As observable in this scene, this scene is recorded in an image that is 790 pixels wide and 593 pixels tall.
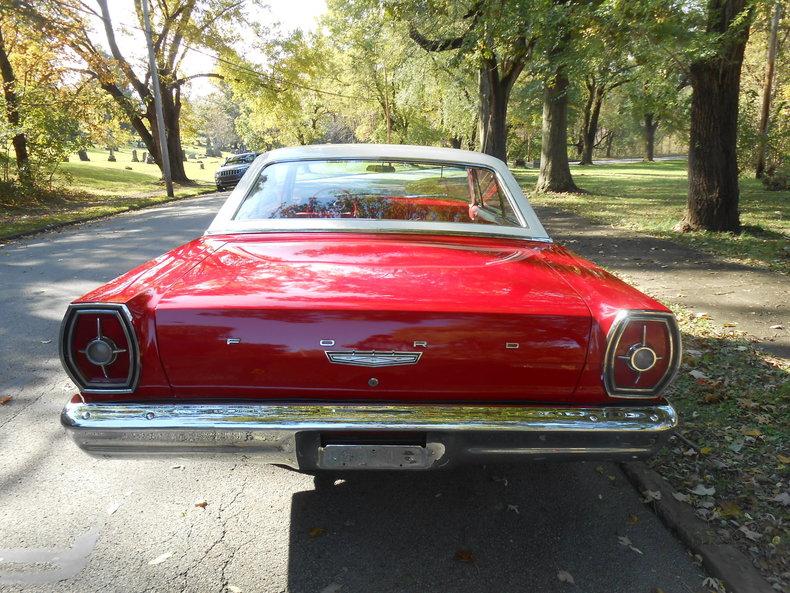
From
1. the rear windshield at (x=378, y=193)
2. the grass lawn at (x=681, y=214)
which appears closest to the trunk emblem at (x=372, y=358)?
the rear windshield at (x=378, y=193)

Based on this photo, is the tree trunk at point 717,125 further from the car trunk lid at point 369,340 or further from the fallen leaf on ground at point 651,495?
the car trunk lid at point 369,340

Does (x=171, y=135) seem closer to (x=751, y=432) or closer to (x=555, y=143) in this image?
(x=555, y=143)

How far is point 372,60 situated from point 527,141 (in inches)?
1027

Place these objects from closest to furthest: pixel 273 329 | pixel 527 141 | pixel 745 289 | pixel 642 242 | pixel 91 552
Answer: pixel 273 329
pixel 91 552
pixel 745 289
pixel 642 242
pixel 527 141

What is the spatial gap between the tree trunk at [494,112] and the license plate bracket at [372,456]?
58.4 ft

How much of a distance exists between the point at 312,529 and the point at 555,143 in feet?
54.8

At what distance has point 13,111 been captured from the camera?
17203mm

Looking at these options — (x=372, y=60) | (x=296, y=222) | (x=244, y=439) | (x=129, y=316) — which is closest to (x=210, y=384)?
(x=244, y=439)

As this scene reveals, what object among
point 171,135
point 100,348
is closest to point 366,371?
point 100,348

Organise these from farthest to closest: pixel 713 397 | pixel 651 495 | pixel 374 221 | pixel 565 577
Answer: pixel 713 397 < pixel 374 221 < pixel 651 495 < pixel 565 577

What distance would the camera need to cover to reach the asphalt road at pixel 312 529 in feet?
7.32

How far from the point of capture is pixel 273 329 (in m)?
1.99

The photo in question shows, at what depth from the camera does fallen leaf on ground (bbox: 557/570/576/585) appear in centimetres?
223

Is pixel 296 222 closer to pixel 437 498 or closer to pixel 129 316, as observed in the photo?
pixel 129 316
